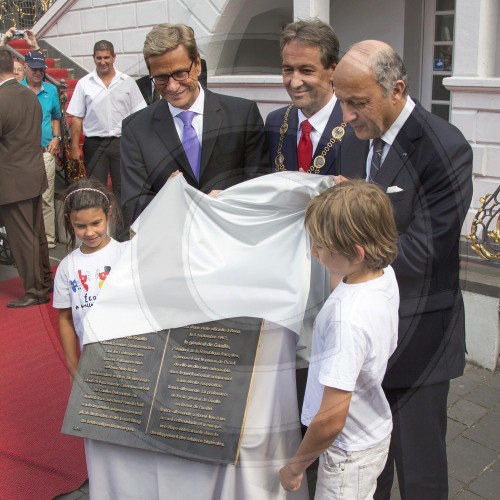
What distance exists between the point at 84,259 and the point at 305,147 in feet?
3.16

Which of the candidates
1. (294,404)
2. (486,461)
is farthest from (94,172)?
(486,461)

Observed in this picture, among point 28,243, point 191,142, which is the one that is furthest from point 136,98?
point 28,243

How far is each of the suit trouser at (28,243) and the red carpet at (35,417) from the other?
49 cm

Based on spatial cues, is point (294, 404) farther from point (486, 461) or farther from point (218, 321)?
point (486, 461)

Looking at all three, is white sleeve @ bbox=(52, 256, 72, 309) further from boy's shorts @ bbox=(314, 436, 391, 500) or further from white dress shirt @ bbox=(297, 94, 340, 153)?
boy's shorts @ bbox=(314, 436, 391, 500)

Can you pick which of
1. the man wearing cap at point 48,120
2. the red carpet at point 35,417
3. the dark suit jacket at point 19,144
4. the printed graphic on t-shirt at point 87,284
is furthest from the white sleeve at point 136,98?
the man wearing cap at point 48,120

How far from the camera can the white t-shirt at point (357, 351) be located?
5.10ft

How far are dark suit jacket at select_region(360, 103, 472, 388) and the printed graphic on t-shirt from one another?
1100 mm

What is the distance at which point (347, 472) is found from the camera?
5.70 ft

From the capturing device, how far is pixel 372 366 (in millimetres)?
1635

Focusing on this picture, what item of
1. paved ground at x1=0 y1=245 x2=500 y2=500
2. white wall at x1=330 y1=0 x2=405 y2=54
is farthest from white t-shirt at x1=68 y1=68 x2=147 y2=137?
paved ground at x1=0 y1=245 x2=500 y2=500

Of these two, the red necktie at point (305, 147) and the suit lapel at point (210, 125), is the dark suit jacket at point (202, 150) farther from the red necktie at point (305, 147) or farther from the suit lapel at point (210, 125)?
the red necktie at point (305, 147)

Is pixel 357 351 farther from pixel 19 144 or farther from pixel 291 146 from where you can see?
pixel 19 144

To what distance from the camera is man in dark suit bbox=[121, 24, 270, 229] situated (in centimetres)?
203
